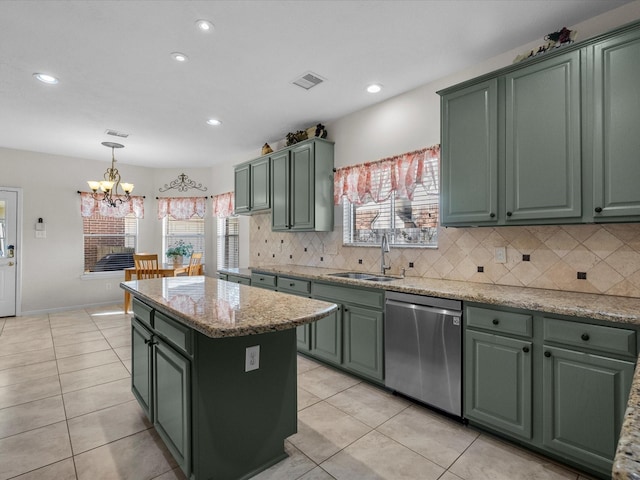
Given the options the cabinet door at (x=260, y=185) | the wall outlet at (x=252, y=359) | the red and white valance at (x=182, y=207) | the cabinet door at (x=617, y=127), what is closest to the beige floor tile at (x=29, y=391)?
the wall outlet at (x=252, y=359)

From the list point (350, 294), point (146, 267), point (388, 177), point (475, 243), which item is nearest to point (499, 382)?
point (475, 243)

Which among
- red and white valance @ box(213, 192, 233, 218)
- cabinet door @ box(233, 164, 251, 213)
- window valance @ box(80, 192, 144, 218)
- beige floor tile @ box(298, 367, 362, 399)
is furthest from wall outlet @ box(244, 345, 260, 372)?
window valance @ box(80, 192, 144, 218)

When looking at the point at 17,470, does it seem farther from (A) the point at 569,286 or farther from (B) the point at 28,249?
(B) the point at 28,249

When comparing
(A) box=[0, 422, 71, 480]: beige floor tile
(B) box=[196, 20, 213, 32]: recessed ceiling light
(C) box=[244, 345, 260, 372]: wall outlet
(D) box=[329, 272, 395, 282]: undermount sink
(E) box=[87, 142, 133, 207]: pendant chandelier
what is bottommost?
(A) box=[0, 422, 71, 480]: beige floor tile

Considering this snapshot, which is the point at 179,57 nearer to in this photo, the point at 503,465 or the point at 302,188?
the point at 302,188

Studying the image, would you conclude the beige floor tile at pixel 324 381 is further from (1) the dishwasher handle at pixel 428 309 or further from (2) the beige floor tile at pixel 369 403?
(1) the dishwasher handle at pixel 428 309

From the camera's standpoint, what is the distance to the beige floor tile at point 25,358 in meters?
3.44

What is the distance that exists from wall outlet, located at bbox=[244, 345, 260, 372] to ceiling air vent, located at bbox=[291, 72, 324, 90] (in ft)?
7.71

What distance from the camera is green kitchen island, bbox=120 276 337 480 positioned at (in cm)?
158

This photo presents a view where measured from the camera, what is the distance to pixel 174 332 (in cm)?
176

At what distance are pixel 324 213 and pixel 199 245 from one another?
3886 millimetres

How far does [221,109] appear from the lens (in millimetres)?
3766

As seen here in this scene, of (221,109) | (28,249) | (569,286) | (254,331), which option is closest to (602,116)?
(569,286)

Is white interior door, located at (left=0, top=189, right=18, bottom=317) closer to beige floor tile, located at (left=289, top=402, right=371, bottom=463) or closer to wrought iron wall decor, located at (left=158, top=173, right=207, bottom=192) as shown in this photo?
wrought iron wall decor, located at (left=158, top=173, right=207, bottom=192)
